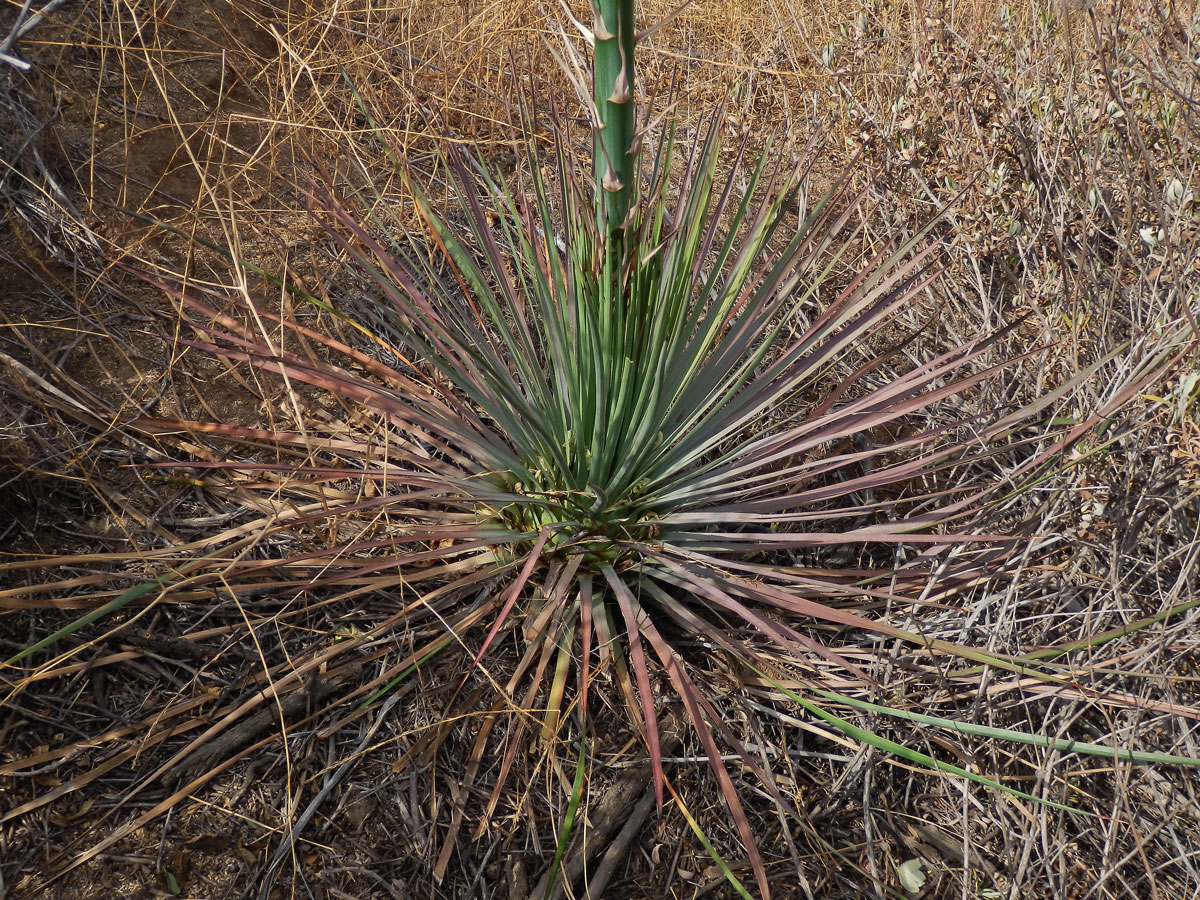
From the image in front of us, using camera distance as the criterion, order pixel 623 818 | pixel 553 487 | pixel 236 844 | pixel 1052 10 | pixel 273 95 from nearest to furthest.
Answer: pixel 236 844 < pixel 623 818 < pixel 553 487 < pixel 273 95 < pixel 1052 10

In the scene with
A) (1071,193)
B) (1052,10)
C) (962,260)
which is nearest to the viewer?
(1071,193)

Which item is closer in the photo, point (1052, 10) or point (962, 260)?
point (962, 260)

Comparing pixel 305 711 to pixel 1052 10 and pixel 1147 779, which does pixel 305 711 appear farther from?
pixel 1052 10

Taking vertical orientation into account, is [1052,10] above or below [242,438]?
above

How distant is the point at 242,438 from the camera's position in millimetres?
1687

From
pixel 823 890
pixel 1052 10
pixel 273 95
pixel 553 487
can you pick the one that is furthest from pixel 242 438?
pixel 1052 10

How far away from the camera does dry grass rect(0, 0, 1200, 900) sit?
1.40 meters

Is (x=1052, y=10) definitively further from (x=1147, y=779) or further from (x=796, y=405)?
(x=1147, y=779)

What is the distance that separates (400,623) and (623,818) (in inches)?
21.2

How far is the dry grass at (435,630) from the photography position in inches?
55.1

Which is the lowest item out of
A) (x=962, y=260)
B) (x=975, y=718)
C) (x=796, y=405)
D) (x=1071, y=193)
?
(x=975, y=718)

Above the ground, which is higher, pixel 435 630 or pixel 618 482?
pixel 618 482

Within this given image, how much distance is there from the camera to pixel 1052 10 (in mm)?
2750

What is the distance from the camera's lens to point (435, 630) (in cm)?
158
